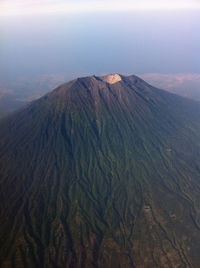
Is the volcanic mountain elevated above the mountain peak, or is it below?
below

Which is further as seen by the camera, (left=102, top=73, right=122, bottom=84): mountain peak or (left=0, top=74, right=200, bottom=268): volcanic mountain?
(left=102, top=73, right=122, bottom=84): mountain peak

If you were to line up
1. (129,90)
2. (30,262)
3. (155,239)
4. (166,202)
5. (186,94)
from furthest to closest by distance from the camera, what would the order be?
(186,94)
(129,90)
(166,202)
(155,239)
(30,262)

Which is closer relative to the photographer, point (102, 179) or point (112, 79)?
point (102, 179)

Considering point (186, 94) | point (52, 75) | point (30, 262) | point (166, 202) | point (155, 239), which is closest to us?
point (30, 262)

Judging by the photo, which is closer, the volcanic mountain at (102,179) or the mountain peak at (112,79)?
the volcanic mountain at (102,179)

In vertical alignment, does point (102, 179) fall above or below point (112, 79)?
below

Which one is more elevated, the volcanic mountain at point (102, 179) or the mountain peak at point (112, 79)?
the mountain peak at point (112, 79)

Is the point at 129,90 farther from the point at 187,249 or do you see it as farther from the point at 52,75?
the point at 52,75

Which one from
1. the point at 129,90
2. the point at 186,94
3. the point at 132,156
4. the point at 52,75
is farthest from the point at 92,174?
the point at 52,75
